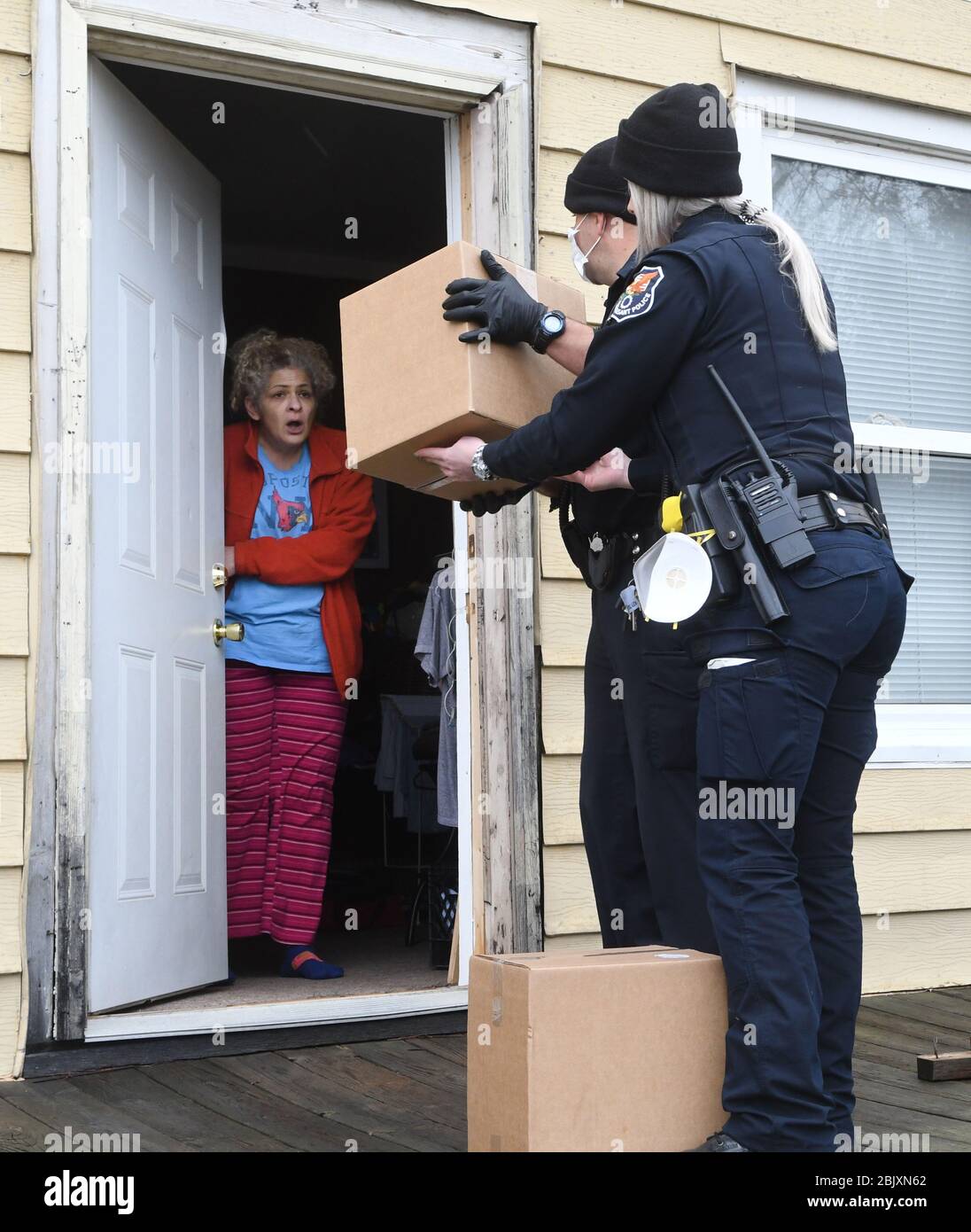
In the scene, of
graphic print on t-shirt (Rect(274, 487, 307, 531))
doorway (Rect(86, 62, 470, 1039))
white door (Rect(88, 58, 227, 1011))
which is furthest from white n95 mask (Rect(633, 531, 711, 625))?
graphic print on t-shirt (Rect(274, 487, 307, 531))

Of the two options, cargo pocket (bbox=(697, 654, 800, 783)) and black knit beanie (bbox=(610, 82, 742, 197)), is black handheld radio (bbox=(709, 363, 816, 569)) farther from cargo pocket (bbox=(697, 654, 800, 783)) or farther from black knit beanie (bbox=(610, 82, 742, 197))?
black knit beanie (bbox=(610, 82, 742, 197))

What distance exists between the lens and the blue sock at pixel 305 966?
149 inches

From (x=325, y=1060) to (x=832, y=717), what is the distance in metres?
1.52

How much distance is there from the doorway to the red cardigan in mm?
240

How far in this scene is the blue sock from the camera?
379 cm

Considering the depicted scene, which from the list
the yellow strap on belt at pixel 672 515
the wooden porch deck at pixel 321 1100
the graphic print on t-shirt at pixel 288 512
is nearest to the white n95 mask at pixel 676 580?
the yellow strap on belt at pixel 672 515

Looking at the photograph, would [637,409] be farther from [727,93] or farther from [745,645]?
[727,93]

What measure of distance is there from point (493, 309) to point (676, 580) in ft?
1.97

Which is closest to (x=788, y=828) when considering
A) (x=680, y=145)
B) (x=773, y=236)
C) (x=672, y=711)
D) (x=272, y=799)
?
(x=672, y=711)

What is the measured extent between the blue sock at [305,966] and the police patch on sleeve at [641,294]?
2.26m

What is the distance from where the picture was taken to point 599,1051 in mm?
1994

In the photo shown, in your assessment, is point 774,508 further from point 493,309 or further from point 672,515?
point 493,309

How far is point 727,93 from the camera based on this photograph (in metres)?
3.87
